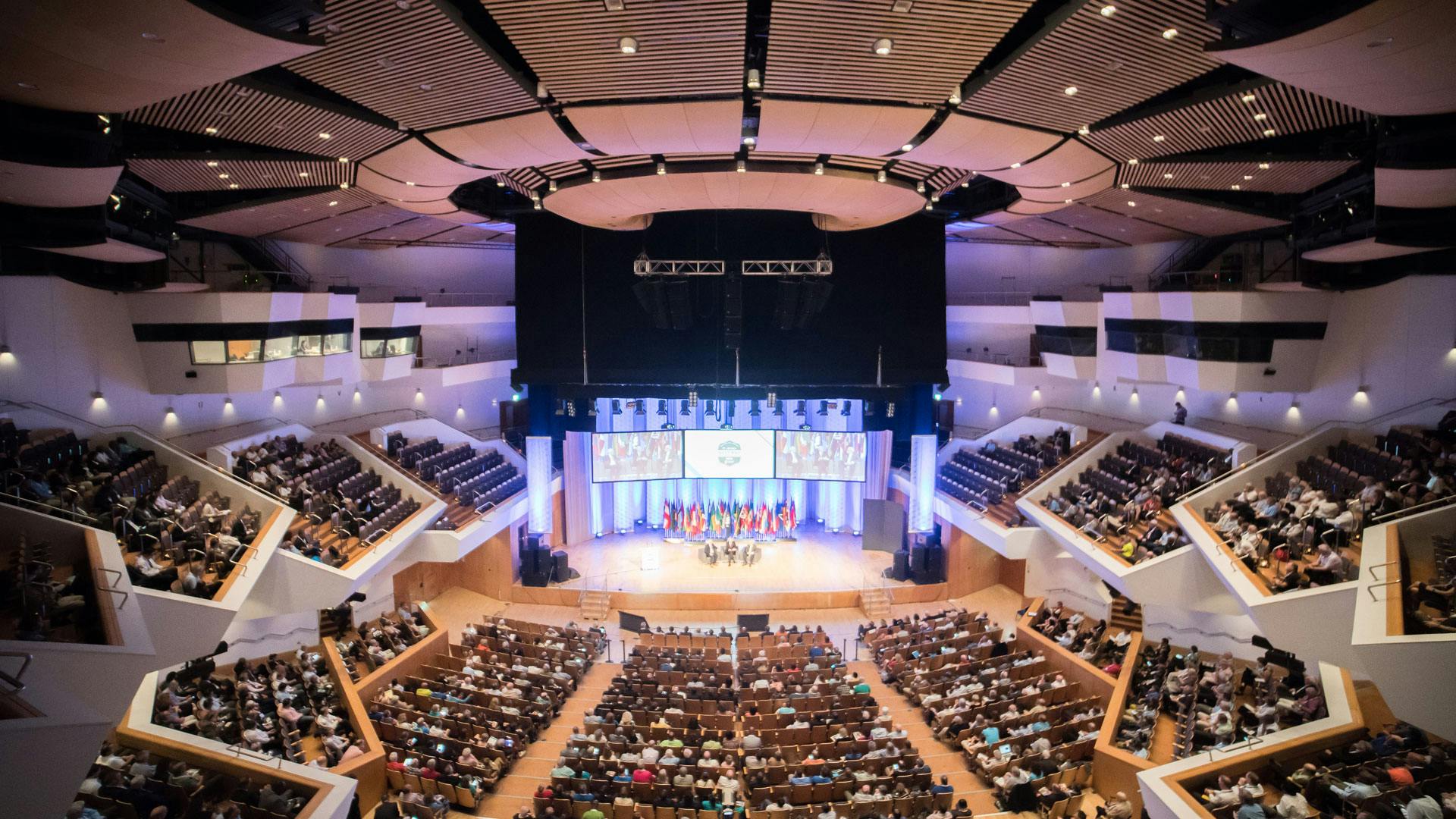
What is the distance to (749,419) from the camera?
26.1m

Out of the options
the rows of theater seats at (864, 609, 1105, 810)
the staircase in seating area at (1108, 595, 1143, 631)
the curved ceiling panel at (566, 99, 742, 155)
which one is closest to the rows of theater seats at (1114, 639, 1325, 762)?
the rows of theater seats at (864, 609, 1105, 810)

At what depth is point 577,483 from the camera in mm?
27109

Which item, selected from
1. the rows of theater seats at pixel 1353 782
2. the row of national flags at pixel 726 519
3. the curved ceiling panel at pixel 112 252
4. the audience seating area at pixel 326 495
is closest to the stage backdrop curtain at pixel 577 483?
the row of national flags at pixel 726 519

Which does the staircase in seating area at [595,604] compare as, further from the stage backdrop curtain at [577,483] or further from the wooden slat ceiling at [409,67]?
the wooden slat ceiling at [409,67]

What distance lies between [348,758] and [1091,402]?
2210 centimetres

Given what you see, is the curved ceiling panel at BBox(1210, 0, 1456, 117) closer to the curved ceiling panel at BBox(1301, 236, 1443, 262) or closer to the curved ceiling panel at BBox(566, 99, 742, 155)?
the curved ceiling panel at BBox(566, 99, 742, 155)

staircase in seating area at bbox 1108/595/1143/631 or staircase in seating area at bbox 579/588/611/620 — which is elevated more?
staircase in seating area at bbox 1108/595/1143/631

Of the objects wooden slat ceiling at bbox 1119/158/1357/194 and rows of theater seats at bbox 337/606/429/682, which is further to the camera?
rows of theater seats at bbox 337/606/429/682

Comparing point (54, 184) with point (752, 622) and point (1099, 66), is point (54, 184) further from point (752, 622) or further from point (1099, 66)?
point (752, 622)

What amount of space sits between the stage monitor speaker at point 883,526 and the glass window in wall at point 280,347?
15.0m

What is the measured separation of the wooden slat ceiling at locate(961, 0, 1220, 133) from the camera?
7.52 m

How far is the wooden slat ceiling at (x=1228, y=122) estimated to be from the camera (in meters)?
9.65

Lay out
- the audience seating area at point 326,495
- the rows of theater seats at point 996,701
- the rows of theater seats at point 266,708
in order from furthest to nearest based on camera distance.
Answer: the audience seating area at point 326,495, the rows of theater seats at point 996,701, the rows of theater seats at point 266,708

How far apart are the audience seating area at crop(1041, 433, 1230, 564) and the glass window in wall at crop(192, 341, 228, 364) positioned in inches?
709
